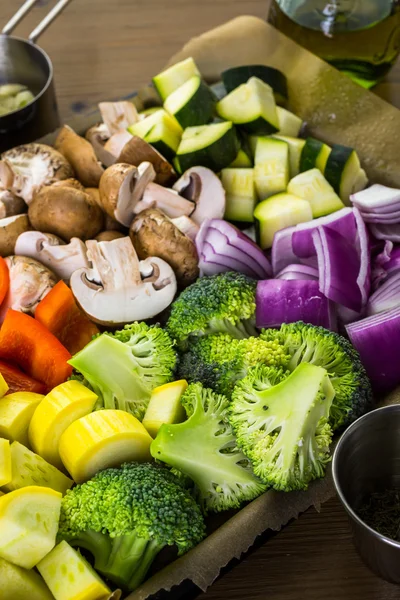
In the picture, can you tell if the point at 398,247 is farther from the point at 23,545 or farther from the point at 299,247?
the point at 23,545

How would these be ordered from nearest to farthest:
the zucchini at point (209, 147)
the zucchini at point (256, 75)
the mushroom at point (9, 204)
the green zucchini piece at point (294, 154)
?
1. the mushroom at point (9, 204)
2. the zucchini at point (209, 147)
3. the green zucchini piece at point (294, 154)
4. the zucchini at point (256, 75)

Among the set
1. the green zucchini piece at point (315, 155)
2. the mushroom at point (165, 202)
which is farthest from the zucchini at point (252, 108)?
the mushroom at point (165, 202)

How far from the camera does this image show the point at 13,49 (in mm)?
2348

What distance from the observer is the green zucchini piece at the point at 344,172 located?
2041mm

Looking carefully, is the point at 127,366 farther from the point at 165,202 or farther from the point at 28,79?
the point at 28,79

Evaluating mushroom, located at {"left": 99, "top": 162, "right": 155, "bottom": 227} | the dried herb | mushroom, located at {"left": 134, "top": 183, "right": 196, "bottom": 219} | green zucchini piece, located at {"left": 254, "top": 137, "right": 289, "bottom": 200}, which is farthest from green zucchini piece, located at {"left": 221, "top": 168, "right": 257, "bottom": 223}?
the dried herb

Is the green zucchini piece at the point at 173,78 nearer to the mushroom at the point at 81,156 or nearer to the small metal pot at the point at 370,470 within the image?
the mushroom at the point at 81,156

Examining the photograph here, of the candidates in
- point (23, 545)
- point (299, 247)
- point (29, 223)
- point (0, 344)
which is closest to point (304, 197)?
point (299, 247)

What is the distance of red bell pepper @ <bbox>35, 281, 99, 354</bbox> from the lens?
5.60 ft

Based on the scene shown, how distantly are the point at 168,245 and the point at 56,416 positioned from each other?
632mm

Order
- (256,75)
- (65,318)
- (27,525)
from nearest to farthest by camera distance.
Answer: (27,525) → (65,318) → (256,75)

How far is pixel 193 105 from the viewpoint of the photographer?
2.19 metres

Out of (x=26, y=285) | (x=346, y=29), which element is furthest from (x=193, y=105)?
(x=26, y=285)

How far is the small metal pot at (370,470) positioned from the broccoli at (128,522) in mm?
285
